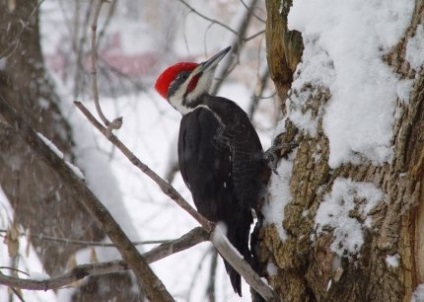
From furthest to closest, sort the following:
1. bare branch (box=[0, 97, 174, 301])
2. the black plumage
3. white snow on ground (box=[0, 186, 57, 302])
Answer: the black plumage
white snow on ground (box=[0, 186, 57, 302])
bare branch (box=[0, 97, 174, 301])

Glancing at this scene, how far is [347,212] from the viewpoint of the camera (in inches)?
74.0

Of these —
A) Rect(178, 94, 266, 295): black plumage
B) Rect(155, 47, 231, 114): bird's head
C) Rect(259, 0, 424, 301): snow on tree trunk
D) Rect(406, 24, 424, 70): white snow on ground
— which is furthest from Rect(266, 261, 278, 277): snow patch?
Rect(155, 47, 231, 114): bird's head

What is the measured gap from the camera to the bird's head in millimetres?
3266

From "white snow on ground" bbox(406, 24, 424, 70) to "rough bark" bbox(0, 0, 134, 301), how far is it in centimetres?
205

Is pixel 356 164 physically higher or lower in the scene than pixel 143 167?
lower

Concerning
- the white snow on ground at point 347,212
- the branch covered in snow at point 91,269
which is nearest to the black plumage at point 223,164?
the branch covered in snow at point 91,269

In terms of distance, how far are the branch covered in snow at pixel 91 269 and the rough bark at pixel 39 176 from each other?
1471 millimetres

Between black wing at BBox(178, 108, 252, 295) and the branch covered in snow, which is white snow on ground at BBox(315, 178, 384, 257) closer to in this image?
the branch covered in snow

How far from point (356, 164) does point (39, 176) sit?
202cm

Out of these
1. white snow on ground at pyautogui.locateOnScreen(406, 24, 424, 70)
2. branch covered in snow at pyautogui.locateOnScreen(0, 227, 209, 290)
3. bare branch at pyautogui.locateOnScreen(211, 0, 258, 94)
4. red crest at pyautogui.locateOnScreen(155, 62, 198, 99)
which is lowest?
white snow on ground at pyautogui.locateOnScreen(406, 24, 424, 70)

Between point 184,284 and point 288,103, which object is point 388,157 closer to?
point 288,103

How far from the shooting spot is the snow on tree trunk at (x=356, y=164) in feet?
5.86

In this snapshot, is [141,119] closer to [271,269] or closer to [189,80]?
[189,80]

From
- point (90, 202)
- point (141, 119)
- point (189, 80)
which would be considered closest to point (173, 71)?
point (189, 80)
